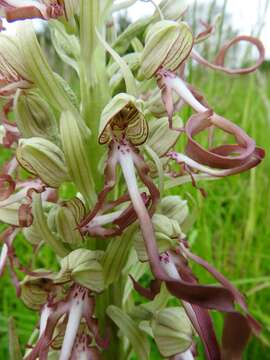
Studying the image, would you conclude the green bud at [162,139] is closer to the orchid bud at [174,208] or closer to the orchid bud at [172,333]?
the orchid bud at [174,208]

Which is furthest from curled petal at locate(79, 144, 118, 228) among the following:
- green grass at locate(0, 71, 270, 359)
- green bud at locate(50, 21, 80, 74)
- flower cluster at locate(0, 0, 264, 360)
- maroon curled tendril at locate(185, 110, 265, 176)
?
green grass at locate(0, 71, 270, 359)

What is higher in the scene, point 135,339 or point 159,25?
point 159,25

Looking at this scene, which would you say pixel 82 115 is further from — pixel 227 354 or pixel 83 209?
pixel 227 354

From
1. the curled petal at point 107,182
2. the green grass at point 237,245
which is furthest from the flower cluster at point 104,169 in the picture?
the green grass at point 237,245

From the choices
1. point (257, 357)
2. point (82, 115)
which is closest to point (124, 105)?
point (82, 115)

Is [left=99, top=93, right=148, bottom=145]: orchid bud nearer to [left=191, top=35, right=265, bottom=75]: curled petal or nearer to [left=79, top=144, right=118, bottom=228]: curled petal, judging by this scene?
[left=79, top=144, right=118, bottom=228]: curled petal

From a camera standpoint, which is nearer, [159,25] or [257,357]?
[159,25]

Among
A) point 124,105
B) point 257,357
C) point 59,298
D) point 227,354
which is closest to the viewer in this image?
point 227,354
